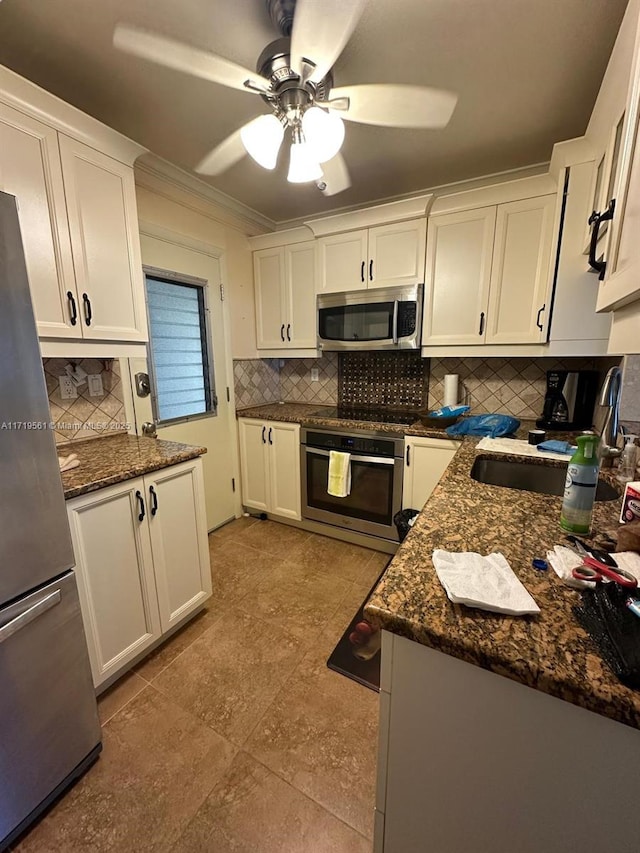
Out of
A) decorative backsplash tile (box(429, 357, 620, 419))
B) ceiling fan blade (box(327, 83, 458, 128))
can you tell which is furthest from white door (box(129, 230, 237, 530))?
decorative backsplash tile (box(429, 357, 620, 419))

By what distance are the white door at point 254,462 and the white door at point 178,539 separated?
41.5 inches

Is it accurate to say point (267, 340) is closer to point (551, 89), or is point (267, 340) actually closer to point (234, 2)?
point (234, 2)

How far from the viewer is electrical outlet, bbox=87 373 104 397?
1828mm

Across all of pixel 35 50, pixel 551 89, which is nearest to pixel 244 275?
pixel 35 50

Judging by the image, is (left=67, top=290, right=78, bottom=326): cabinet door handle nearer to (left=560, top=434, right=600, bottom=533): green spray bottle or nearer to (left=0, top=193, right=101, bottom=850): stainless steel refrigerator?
(left=0, top=193, right=101, bottom=850): stainless steel refrigerator

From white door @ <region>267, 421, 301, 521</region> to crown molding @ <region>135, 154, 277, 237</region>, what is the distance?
160 centimetres

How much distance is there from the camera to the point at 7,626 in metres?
0.92

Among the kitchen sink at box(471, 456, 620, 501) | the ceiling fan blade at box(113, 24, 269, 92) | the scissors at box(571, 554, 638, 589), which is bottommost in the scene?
the kitchen sink at box(471, 456, 620, 501)

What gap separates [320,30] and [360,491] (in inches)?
85.3

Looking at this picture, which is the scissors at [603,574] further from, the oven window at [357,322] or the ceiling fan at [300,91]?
the oven window at [357,322]

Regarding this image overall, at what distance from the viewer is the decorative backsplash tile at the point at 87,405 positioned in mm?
1673

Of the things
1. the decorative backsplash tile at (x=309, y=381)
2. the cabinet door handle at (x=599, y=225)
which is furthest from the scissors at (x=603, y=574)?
the decorative backsplash tile at (x=309, y=381)

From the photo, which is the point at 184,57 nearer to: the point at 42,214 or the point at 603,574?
the point at 42,214

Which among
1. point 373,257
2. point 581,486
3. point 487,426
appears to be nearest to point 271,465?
point 487,426
